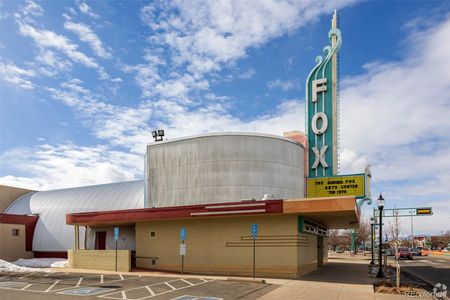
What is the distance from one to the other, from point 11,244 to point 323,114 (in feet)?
110

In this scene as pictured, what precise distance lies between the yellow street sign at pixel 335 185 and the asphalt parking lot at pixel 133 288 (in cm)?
1383

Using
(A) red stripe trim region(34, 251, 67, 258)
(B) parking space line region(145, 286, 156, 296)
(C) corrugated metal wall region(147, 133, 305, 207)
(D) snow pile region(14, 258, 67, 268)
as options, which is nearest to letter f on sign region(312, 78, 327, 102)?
(C) corrugated metal wall region(147, 133, 305, 207)

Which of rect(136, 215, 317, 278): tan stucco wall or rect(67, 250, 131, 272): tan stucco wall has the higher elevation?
rect(136, 215, 317, 278): tan stucco wall

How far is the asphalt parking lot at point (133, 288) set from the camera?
16.8m

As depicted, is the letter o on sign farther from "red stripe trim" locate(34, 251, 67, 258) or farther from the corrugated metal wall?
"red stripe trim" locate(34, 251, 67, 258)

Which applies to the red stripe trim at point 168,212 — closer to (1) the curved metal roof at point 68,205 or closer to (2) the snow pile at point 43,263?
(2) the snow pile at point 43,263

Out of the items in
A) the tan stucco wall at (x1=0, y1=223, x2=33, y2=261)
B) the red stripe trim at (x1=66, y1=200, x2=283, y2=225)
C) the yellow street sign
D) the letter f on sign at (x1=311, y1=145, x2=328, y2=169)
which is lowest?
the tan stucco wall at (x1=0, y1=223, x2=33, y2=261)

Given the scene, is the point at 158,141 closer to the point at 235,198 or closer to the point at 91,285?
the point at 235,198

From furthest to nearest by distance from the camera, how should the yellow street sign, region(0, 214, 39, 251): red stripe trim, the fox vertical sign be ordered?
region(0, 214, 39, 251): red stripe trim → the fox vertical sign → the yellow street sign

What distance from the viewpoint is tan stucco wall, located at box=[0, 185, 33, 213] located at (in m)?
49.1

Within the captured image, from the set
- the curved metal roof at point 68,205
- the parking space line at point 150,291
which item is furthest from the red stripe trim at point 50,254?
the parking space line at point 150,291

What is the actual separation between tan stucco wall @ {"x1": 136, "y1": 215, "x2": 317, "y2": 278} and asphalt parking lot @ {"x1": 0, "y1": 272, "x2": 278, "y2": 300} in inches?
125

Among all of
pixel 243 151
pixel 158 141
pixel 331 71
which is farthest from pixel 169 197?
pixel 331 71

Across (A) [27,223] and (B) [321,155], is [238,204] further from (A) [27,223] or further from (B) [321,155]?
(A) [27,223]
